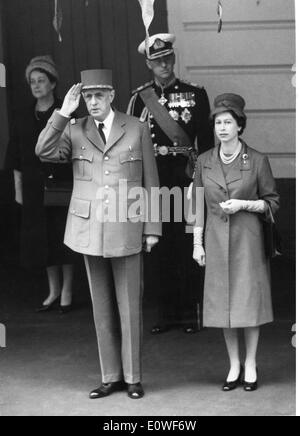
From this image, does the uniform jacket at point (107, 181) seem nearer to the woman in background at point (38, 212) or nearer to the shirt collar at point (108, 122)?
the shirt collar at point (108, 122)

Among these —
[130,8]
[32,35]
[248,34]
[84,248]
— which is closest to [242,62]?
[248,34]

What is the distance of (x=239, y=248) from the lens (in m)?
6.44

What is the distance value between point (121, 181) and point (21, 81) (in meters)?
3.58

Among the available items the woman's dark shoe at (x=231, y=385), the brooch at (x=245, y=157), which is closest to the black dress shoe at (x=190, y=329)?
the woman's dark shoe at (x=231, y=385)

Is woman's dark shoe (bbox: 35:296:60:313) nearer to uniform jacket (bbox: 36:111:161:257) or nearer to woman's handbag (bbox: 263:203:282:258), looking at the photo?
uniform jacket (bbox: 36:111:161:257)

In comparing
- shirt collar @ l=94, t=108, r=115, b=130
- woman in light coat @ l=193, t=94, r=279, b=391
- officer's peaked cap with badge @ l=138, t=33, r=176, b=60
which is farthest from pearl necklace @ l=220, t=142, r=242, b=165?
officer's peaked cap with badge @ l=138, t=33, r=176, b=60

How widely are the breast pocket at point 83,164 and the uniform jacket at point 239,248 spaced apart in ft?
2.34

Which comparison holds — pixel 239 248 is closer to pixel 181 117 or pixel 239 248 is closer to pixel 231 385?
pixel 231 385

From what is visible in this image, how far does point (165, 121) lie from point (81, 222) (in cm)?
133

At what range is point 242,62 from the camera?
9.62 m

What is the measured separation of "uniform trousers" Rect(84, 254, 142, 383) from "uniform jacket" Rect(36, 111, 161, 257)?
0.46 feet

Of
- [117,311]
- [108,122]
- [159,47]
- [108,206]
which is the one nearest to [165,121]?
[159,47]

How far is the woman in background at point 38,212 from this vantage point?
8117mm
